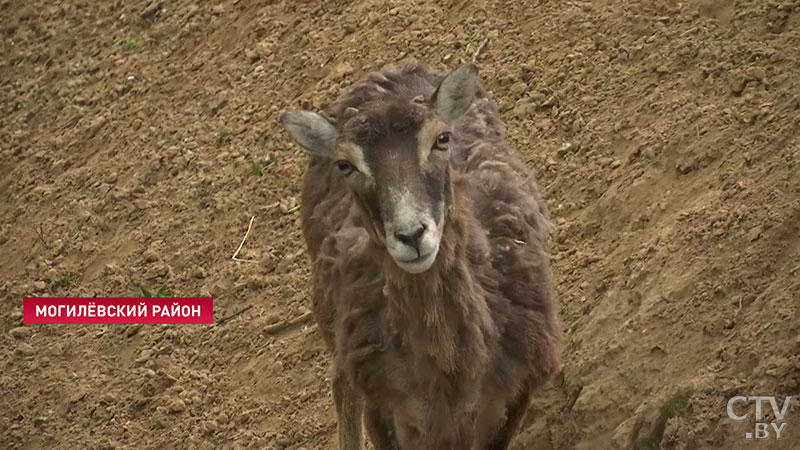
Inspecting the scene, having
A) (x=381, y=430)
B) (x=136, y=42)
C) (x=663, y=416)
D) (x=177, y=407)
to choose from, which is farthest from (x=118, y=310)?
(x=663, y=416)

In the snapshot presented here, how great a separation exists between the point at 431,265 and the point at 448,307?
0.35 meters

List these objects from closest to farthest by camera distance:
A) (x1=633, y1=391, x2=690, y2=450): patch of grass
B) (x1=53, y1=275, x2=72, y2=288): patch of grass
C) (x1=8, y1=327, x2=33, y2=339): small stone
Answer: (x1=633, y1=391, x2=690, y2=450): patch of grass → (x1=8, y1=327, x2=33, y2=339): small stone → (x1=53, y1=275, x2=72, y2=288): patch of grass

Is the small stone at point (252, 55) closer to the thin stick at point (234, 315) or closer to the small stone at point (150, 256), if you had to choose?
the small stone at point (150, 256)

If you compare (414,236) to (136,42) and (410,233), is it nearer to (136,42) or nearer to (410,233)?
(410,233)

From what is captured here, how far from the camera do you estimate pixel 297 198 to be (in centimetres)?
1237

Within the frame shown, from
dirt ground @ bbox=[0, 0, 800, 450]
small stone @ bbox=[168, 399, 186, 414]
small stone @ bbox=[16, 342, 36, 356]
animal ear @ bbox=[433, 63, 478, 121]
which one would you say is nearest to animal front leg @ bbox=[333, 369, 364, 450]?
dirt ground @ bbox=[0, 0, 800, 450]

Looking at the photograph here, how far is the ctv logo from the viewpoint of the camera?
7355 millimetres

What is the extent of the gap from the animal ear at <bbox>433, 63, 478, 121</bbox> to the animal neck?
549mm

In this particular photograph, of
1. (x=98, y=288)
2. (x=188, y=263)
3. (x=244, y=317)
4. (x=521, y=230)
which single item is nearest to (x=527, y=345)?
(x=521, y=230)

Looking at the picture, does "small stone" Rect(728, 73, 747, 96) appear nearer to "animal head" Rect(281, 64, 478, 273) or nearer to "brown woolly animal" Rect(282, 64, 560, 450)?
"brown woolly animal" Rect(282, 64, 560, 450)

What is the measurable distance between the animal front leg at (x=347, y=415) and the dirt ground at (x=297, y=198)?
63 cm

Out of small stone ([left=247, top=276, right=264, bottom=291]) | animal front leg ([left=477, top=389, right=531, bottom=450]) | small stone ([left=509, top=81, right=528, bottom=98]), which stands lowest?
animal front leg ([left=477, top=389, right=531, bottom=450])

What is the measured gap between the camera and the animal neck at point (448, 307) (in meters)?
7.36

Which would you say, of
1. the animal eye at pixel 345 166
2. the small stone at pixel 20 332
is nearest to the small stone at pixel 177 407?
the small stone at pixel 20 332
